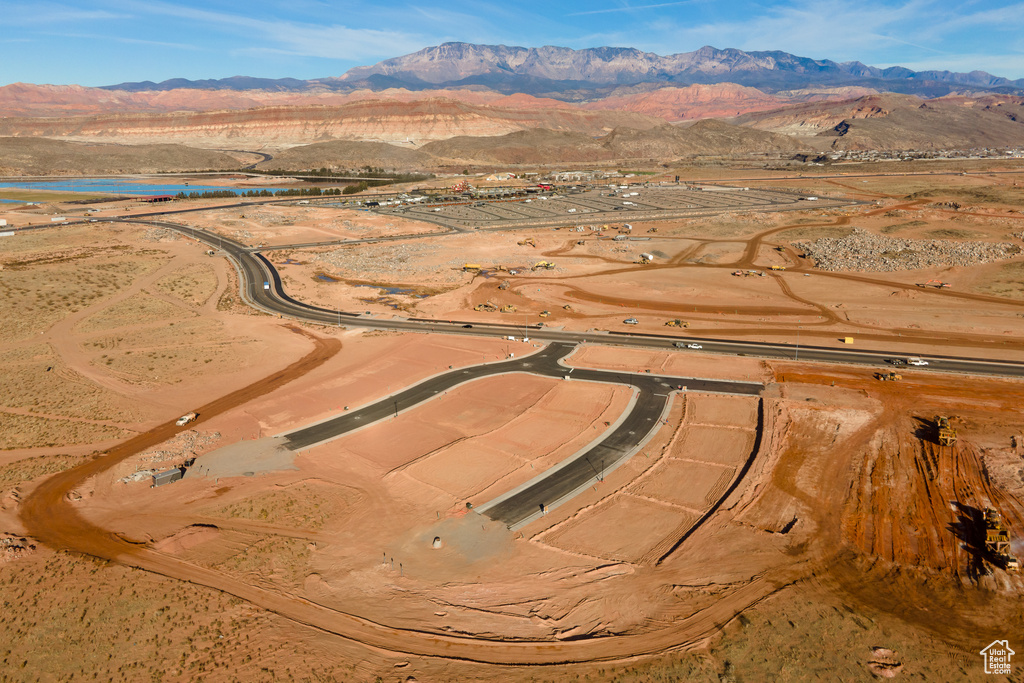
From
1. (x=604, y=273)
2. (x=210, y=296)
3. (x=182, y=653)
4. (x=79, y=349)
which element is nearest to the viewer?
(x=182, y=653)

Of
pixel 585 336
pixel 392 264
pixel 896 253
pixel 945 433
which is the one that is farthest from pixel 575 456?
pixel 896 253

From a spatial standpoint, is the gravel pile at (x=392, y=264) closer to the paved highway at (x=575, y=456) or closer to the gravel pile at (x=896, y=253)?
the paved highway at (x=575, y=456)

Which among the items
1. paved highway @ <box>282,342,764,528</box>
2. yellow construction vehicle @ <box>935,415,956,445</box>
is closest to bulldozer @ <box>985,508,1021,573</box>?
yellow construction vehicle @ <box>935,415,956,445</box>

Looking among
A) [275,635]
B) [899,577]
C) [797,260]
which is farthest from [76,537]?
[797,260]

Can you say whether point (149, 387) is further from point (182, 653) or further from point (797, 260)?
point (797, 260)

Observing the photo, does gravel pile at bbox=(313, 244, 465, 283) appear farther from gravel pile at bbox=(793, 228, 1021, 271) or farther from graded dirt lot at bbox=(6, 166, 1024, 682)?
gravel pile at bbox=(793, 228, 1021, 271)

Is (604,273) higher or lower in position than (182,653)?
higher

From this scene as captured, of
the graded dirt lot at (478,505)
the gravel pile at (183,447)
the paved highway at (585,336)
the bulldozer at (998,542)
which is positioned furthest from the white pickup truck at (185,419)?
the bulldozer at (998,542)
